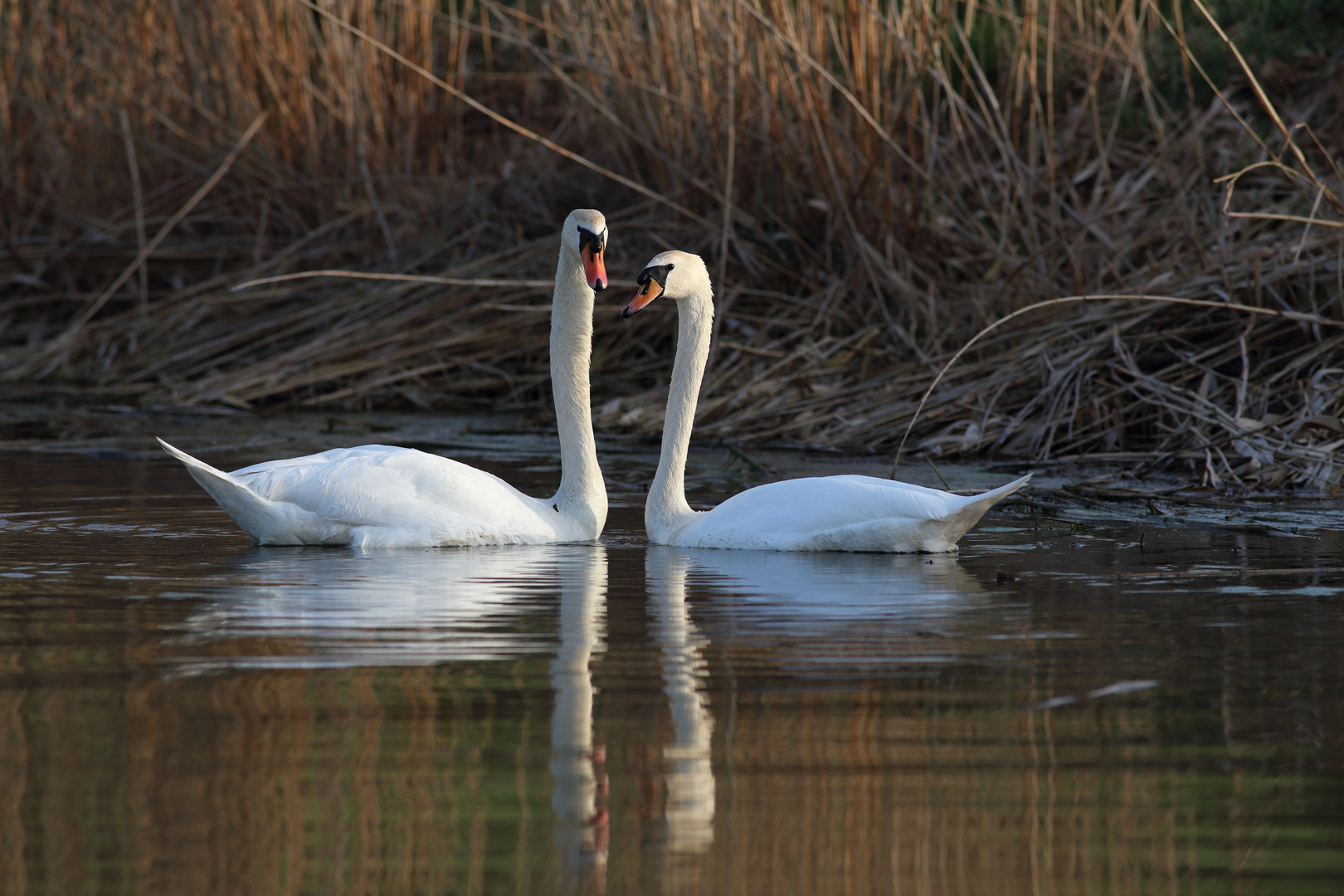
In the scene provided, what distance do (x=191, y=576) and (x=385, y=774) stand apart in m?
2.36

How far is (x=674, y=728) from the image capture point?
326 cm

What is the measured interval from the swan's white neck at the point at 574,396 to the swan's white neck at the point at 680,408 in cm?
21

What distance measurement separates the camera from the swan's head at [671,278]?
6.25 meters

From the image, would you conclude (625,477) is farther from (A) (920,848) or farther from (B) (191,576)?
(A) (920,848)

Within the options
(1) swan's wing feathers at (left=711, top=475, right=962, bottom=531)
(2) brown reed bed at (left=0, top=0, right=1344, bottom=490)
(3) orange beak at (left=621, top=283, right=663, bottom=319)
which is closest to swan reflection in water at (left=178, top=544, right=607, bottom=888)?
(1) swan's wing feathers at (left=711, top=475, right=962, bottom=531)

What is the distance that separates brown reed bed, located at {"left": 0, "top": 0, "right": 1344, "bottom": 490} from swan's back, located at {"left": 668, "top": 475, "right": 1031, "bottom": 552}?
178 cm

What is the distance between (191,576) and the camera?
16.9 ft

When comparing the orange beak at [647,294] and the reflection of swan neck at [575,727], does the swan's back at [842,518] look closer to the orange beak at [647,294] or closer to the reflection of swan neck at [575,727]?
the orange beak at [647,294]

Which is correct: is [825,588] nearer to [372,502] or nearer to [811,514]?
[811,514]

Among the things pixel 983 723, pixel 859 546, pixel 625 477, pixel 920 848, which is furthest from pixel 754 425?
pixel 920 848

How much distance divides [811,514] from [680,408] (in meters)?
1.00

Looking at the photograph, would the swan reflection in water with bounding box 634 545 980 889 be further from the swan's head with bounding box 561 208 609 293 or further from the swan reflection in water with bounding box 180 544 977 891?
the swan's head with bounding box 561 208 609 293

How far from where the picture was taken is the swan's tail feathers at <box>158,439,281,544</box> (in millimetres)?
5578

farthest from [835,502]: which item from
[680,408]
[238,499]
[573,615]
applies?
[238,499]
